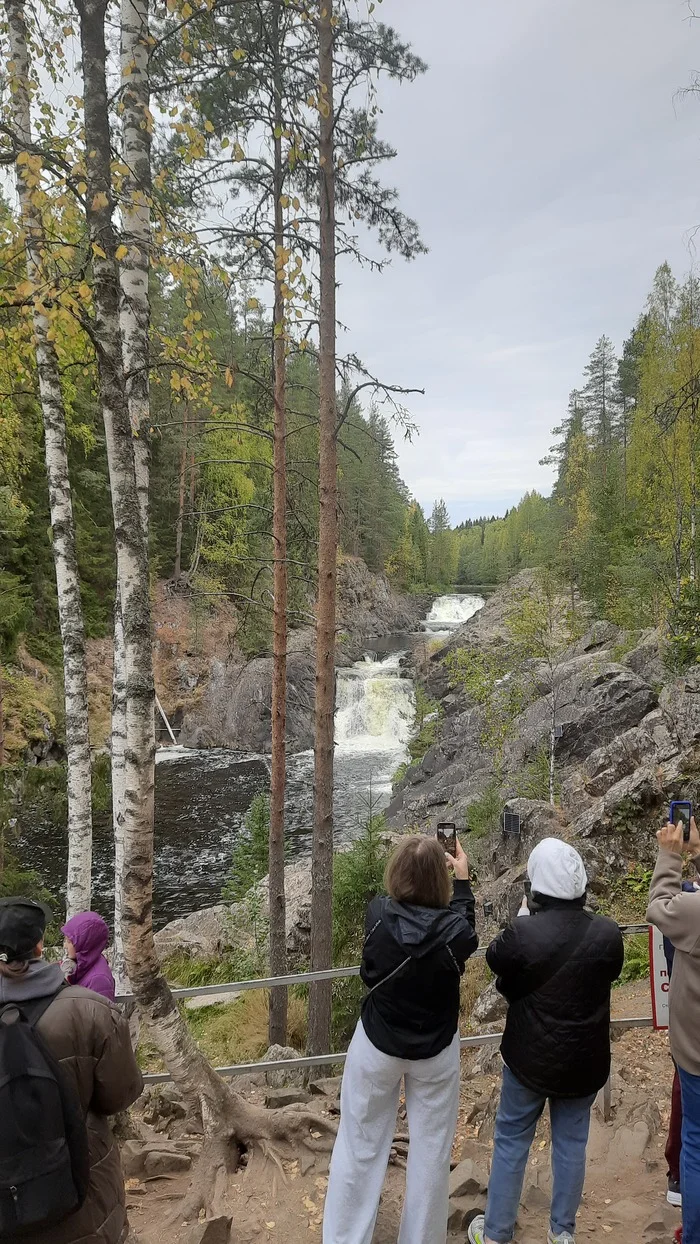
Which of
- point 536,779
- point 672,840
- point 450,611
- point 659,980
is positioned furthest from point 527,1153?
point 450,611

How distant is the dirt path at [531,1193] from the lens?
3002 millimetres

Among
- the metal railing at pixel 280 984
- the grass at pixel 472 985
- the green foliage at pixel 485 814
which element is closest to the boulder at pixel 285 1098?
the metal railing at pixel 280 984

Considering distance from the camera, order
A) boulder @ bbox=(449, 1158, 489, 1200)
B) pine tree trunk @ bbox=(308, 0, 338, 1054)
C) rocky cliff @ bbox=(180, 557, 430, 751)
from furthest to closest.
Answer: rocky cliff @ bbox=(180, 557, 430, 751)
pine tree trunk @ bbox=(308, 0, 338, 1054)
boulder @ bbox=(449, 1158, 489, 1200)

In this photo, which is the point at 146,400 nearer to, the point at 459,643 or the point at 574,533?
the point at 459,643

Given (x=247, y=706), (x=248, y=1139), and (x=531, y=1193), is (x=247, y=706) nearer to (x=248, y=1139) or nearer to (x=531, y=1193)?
(x=248, y=1139)

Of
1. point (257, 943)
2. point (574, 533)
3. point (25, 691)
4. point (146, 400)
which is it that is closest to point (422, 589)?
point (574, 533)

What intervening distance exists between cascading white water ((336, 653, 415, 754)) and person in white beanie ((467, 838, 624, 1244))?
72.1ft

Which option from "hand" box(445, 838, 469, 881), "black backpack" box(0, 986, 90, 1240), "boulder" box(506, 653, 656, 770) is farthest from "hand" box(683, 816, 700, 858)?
"boulder" box(506, 653, 656, 770)

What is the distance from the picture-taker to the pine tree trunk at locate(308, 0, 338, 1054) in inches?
272

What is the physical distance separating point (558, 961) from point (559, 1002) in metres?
0.19

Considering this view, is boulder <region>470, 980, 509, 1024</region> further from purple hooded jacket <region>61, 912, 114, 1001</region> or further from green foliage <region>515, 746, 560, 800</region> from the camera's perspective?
green foliage <region>515, 746, 560, 800</region>

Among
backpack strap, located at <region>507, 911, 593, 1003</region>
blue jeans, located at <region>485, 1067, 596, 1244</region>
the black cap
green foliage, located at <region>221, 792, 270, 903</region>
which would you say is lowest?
green foliage, located at <region>221, 792, 270, 903</region>

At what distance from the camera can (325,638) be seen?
23.6 feet

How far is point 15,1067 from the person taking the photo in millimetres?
1800
